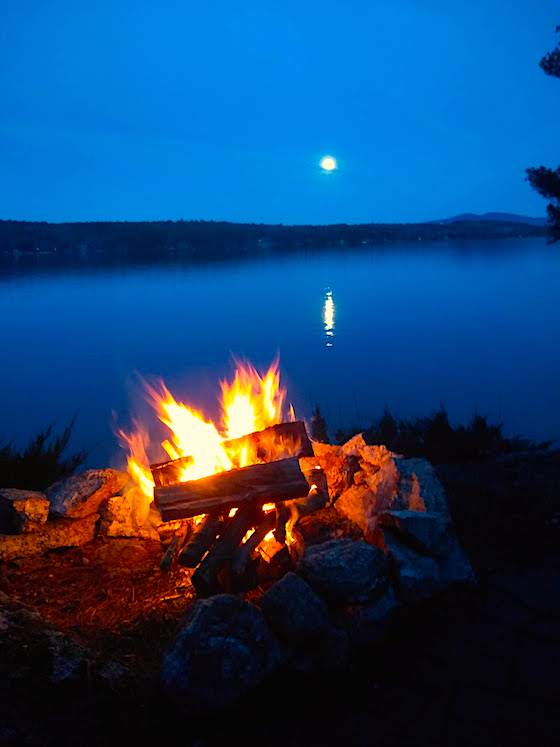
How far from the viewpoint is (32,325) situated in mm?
30719

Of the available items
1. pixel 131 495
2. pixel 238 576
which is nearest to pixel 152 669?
pixel 238 576

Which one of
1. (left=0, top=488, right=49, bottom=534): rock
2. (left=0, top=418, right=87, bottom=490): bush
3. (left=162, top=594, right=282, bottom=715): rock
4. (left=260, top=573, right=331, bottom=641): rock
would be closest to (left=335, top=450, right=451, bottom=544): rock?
(left=260, top=573, right=331, bottom=641): rock

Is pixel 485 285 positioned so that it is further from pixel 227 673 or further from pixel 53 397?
pixel 227 673

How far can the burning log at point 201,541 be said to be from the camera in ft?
13.0

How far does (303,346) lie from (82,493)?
2002 cm

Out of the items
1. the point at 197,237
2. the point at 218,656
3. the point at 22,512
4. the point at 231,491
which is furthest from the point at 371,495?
the point at 197,237

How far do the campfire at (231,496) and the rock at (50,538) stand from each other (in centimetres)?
59

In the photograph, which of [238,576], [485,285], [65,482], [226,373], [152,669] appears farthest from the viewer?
[485,285]

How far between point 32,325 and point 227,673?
3097 centimetres

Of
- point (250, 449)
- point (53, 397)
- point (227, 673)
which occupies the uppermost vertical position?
point (250, 449)

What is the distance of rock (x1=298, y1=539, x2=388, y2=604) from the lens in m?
3.42

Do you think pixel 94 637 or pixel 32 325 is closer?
pixel 94 637

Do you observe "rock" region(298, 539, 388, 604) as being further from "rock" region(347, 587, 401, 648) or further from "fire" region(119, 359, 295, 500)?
"fire" region(119, 359, 295, 500)

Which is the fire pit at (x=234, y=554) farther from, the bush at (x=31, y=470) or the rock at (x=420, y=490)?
the bush at (x=31, y=470)
